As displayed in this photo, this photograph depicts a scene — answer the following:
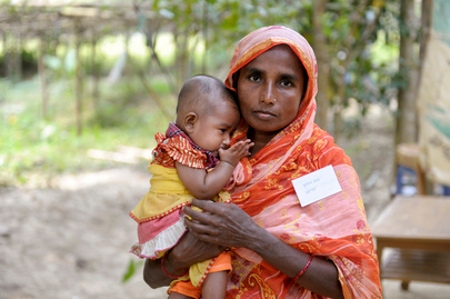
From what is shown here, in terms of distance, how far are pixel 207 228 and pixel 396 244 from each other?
7.46 feet

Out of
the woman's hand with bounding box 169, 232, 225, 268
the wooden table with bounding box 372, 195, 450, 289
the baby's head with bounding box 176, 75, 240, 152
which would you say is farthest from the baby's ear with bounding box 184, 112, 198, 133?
the wooden table with bounding box 372, 195, 450, 289

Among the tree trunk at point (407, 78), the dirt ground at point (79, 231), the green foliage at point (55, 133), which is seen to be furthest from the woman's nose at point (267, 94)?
the green foliage at point (55, 133)

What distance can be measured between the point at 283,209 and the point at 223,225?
0.68 ft

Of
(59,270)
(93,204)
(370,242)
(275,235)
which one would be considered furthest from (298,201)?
(93,204)

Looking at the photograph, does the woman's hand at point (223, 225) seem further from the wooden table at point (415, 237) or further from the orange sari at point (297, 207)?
the wooden table at point (415, 237)

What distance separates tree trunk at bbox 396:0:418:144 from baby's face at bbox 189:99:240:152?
422 centimetres

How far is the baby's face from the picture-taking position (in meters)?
1.98

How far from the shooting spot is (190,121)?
2.01 metres

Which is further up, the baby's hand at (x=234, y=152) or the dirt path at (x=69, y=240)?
the baby's hand at (x=234, y=152)

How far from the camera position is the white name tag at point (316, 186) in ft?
6.34

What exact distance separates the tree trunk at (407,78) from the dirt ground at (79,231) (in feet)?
5.44

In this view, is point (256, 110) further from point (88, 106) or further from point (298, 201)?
point (88, 106)

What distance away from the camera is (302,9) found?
184 inches

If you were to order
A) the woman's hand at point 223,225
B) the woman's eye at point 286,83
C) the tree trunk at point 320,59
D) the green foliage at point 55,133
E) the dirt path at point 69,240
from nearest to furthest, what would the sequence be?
1. the woman's hand at point 223,225
2. the woman's eye at point 286,83
3. the tree trunk at point 320,59
4. the dirt path at point 69,240
5. the green foliage at point 55,133
